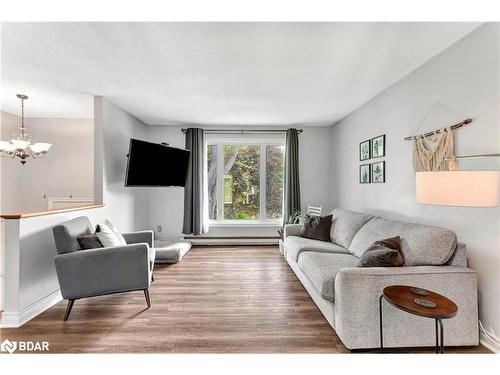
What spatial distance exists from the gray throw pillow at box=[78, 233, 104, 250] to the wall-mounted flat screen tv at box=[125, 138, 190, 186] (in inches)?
47.2

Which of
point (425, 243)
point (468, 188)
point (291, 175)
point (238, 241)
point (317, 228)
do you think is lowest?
point (238, 241)

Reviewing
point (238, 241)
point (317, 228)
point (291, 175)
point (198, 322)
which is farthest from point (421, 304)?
point (238, 241)

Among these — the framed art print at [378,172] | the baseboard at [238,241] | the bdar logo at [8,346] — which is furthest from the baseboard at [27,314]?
the framed art print at [378,172]

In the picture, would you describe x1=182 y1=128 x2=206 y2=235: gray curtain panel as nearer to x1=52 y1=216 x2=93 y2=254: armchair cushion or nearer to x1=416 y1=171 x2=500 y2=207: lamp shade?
x1=52 y1=216 x2=93 y2=254: armchair cushion

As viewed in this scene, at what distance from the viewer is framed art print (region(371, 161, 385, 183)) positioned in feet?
10.8

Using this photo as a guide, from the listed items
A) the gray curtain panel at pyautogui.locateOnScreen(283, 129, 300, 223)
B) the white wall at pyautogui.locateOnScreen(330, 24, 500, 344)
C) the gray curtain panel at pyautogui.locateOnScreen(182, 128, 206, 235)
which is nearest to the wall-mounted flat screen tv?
the gray curtain panel at pyautogui.locateOnScreen(182, 128, 206, 235)

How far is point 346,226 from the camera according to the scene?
3.41 metres

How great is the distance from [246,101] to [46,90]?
2552 mm

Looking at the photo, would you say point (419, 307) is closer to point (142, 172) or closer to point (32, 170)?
point (142, 172)

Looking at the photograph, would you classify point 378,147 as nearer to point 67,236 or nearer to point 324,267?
point 324,267

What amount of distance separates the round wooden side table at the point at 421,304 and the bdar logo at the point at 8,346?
2705 millimetres

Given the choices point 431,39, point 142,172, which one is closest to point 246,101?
point 142,172

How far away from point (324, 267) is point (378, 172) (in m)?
1.69
